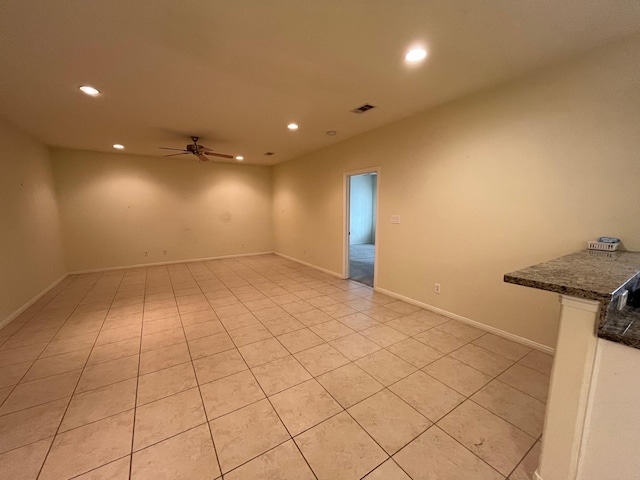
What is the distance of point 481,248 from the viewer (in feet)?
9.11

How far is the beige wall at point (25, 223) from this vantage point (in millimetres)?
3236

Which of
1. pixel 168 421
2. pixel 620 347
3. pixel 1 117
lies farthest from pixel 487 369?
pixel 1 117

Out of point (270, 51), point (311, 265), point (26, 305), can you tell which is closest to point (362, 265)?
point (311, 265)

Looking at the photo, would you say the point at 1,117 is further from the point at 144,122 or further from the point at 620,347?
the point at 620,347

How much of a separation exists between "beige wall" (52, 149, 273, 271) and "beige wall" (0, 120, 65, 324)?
0.44 meters

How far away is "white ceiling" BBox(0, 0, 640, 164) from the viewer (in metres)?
1.58

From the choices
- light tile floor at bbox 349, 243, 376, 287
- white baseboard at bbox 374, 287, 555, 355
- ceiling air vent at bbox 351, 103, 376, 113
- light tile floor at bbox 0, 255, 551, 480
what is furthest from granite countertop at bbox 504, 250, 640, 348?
light tile floor at bbox 349, 243, 376, 287

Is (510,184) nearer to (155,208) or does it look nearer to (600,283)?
(600,283)

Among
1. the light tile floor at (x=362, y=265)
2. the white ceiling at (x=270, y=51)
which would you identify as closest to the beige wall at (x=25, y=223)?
the white ceiling at (x=270, y=51)

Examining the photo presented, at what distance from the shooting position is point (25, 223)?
12.3ft

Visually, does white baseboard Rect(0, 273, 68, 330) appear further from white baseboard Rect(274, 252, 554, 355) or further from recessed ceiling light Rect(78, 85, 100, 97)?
white baseboard Rect(274, 252, 554, 355)

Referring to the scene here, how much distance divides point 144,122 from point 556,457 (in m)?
5.07

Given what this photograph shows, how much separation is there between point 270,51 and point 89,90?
2048mm

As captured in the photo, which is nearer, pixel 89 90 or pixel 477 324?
pixel 89 90
